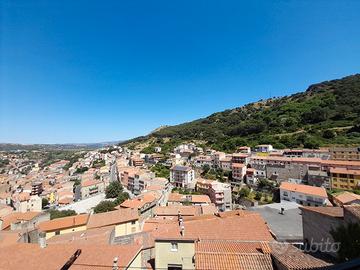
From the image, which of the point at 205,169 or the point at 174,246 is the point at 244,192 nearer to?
the point at 205,169

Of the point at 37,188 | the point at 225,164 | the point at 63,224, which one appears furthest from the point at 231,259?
the point at 37,188

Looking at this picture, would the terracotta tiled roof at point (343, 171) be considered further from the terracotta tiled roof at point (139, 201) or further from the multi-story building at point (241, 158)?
the terracotta tiled roof at point (139, 201)

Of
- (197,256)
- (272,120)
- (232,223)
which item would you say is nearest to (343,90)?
(272,120)

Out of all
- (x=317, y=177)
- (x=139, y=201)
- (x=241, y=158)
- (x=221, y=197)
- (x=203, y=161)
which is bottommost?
→ (x=221, y=197)

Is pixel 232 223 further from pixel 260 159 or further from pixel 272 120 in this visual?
pixel 272 120

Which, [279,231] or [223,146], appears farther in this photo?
[223,146]

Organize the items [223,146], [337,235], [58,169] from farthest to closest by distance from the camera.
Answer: [58,169], [223,146], [337,235]

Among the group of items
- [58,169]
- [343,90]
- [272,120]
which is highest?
[343,90]
